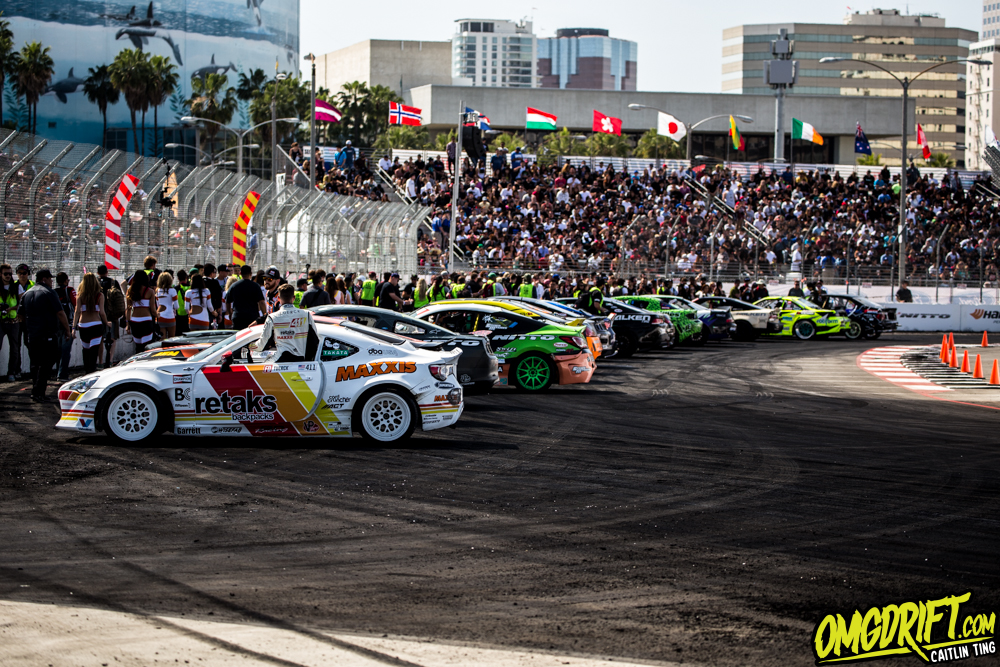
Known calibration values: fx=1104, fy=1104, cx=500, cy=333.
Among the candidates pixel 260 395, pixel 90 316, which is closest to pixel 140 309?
pixel 90 316

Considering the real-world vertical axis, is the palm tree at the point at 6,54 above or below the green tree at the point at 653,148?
above

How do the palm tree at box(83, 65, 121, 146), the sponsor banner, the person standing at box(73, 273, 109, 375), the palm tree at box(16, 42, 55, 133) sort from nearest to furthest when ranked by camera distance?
the person standing at box(73, 273, 109, 375)
the sponsor banner
the palm tree at box(16, 42, 55, 133)
the palm tree at box(83, 65, 121, 146)

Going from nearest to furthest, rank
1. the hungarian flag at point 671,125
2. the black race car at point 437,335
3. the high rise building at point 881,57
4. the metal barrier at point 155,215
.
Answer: the black race car at point 437,335
the metal barrier at point 155,215
the hungarian flag at point 671,125
the high rise building at point 881,57

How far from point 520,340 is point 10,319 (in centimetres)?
692

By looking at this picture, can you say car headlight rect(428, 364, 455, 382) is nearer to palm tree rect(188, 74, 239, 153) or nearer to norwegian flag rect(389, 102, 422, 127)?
norwegian flag rect(389, 102, 422, 127)

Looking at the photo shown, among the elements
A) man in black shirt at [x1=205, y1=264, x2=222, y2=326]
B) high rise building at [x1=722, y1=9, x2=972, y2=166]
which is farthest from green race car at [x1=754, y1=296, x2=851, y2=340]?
high rise building at [x1=722, y1=9, x2=972, y2=166]

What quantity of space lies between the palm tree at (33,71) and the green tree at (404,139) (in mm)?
23733

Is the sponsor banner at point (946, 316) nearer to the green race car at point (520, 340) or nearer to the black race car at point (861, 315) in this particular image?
the black race car at point (861, 315)

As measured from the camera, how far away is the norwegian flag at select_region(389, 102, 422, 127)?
46.5m

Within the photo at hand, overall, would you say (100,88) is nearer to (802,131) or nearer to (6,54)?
(6,54)

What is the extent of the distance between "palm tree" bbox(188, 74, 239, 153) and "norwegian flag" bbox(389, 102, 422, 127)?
29.6m

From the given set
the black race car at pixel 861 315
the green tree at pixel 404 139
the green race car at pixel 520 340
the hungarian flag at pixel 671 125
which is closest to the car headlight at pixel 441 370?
the green race car at pixel 520 340

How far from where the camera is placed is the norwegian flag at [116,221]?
18141 mm

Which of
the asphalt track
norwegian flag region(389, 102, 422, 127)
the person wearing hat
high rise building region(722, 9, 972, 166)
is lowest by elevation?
the asphalt track
